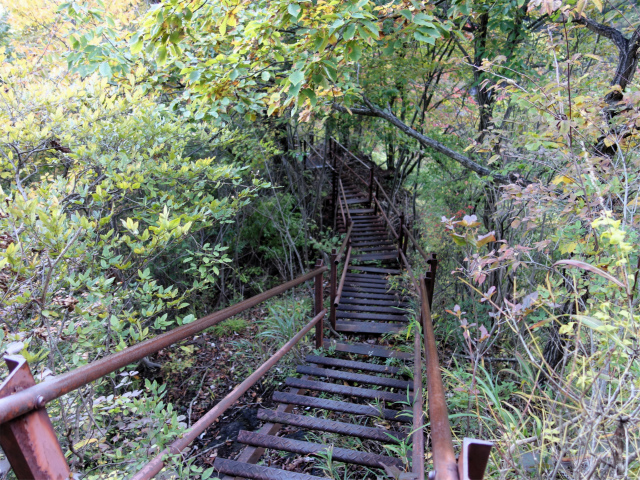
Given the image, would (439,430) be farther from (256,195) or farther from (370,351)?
(370,351)

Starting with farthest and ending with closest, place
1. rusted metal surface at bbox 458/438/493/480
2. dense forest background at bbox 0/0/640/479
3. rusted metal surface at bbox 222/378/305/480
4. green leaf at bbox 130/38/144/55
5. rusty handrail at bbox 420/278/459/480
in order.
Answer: green leaf at bbox 130/38/144/55, rusted metal surface at bbox 222/378/305/480, dense forest background at bbox 0/0/640/479, rusty handrail at bbox 420/278/459/480, rusted metal surface at bbox 458/438/493/480

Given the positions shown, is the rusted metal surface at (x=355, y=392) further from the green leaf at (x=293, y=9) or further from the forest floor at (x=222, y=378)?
the green leaf at (x=293, y=9)

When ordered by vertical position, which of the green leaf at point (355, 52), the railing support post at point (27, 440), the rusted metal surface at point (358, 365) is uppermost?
the green leaf at point (355, 52)

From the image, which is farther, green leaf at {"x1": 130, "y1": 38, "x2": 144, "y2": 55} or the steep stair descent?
green leaf at {"x1": 130, "y1": 38, "x2": 144, "y2": 55}

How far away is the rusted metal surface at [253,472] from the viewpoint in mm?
2033

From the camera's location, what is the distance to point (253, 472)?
2.07 m

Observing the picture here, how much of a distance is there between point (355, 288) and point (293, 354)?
236cm

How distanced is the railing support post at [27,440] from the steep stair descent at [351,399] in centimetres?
149

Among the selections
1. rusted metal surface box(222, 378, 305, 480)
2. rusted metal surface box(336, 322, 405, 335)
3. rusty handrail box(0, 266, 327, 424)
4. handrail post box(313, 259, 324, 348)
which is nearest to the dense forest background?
rusty handrail box(0, 266, 327, 424)

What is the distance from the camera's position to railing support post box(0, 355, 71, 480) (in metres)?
0.78

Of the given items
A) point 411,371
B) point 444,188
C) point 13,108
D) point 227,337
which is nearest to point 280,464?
point 411,371

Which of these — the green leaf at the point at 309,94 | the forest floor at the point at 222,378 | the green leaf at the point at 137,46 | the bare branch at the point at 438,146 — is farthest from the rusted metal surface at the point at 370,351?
the green leaf at the point at 137,46

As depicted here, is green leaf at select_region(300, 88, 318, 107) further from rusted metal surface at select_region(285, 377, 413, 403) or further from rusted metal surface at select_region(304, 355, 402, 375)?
rusted metal surface at select_region(304, 355, 402, 375)

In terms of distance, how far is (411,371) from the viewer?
3.49 m
